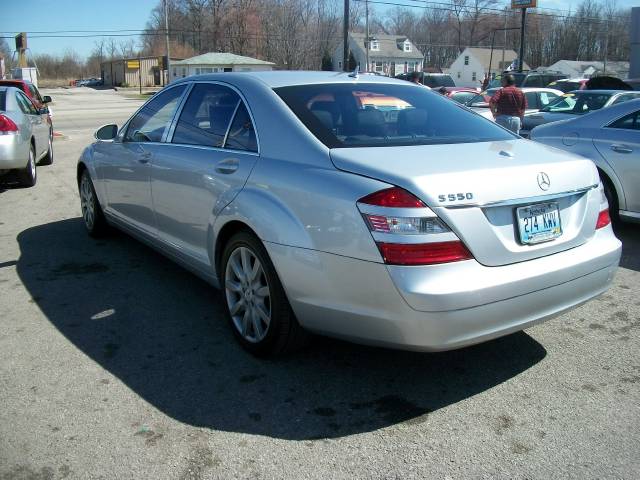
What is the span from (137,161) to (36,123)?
6.55 meters

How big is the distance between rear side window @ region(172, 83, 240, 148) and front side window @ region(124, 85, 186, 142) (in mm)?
229

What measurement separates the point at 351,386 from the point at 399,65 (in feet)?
296

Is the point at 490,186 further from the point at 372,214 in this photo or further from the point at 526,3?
the point at 526,3

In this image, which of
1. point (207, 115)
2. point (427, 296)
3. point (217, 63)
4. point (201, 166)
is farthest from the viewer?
point (217, 63)

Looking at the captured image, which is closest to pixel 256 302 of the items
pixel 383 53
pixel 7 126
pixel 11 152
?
pixel 11 152

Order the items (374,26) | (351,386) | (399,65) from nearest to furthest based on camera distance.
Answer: (351,386) → (399,65) → (374,26)

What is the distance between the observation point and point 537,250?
3002mm

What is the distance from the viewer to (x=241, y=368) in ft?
11.5

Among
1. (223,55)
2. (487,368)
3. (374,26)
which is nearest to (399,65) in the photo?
(374,26)

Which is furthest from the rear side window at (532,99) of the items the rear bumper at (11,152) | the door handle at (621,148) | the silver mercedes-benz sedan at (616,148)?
the rear bumper at (11,152)

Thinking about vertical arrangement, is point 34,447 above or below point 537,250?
below

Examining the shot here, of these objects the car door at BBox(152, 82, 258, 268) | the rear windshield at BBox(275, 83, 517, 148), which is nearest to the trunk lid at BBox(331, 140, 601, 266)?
the rear windshield at BBox(275, 83, 517, 148)

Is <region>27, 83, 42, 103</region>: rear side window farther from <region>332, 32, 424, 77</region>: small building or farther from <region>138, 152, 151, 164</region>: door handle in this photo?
<region>332, 32, 424, 77</region>: small building

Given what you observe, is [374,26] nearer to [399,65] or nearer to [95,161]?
[399,65]
